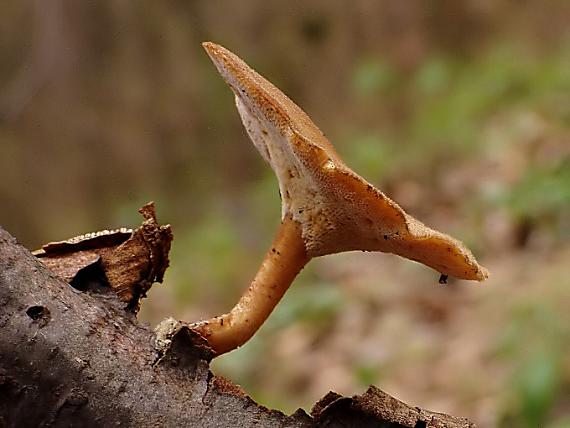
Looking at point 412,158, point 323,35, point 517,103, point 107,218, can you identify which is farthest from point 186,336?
point 323,35

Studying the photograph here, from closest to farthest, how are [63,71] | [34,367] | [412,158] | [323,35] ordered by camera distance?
[34,367] < [412,158] < [63,71] < [323,35]

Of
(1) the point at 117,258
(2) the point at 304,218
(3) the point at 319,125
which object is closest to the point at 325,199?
(2) the point at 304,218

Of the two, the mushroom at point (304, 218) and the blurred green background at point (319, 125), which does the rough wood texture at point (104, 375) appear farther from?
the blurred green background at point (319, 125)

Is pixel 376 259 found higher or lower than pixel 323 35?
lower

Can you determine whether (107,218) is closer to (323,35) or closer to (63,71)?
(63,71)

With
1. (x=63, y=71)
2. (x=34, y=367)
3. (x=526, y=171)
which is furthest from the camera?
(x=63, y=71)

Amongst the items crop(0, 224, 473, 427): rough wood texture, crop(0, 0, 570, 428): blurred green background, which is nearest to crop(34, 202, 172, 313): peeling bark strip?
crop(0, 224, 473, 427): rough wood texture
